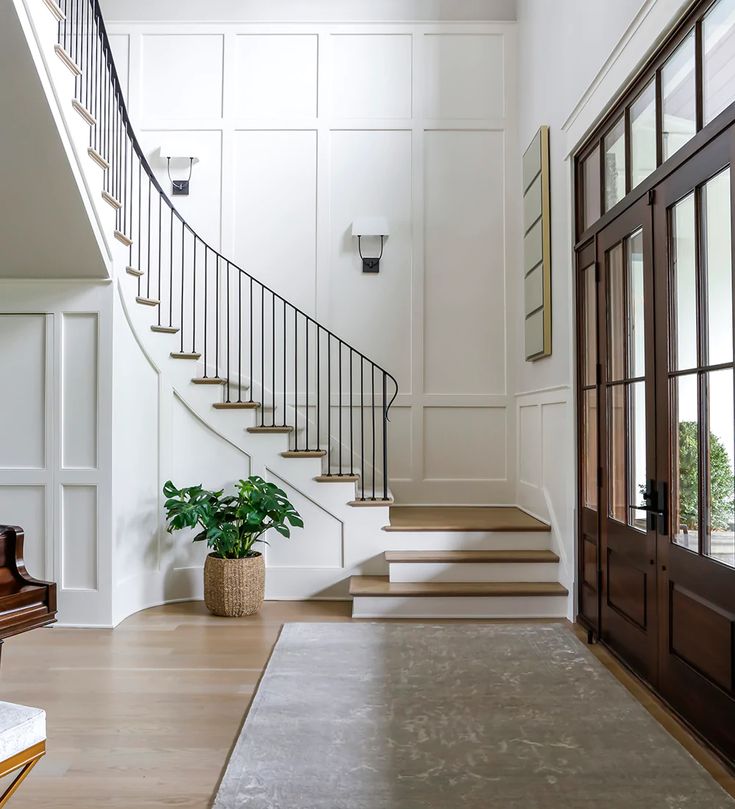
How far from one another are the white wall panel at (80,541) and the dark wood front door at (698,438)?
302cm

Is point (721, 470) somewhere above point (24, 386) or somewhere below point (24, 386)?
below

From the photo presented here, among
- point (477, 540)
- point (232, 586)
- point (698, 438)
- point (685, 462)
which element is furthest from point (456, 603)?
point (698, 438)

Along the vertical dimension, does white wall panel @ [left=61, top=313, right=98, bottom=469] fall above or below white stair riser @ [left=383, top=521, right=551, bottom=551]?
above

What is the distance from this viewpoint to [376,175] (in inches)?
224

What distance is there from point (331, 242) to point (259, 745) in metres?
4.05

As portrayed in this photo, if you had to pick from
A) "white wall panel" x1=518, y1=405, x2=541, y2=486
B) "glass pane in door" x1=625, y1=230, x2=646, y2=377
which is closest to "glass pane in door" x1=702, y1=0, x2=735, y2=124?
"glass pane in door" x1=625, y1=230, x2=646, y2=377

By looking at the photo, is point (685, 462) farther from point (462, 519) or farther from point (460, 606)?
point (462, 519)

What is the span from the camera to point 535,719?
2.71m

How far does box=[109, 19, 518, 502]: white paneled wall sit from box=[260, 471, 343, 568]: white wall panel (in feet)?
3.85

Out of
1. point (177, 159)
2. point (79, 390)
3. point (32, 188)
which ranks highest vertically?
point (177, 159)

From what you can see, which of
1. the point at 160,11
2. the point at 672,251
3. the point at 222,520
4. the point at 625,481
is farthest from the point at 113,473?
the point at 160,11

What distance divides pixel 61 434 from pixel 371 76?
376 cm

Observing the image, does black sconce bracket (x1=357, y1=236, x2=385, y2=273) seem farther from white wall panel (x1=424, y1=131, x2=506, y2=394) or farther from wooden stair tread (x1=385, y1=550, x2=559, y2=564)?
wooden stair tread (x1=385, y1=550, x2=559, y2=564)

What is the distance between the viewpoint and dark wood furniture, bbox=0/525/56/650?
220cm
